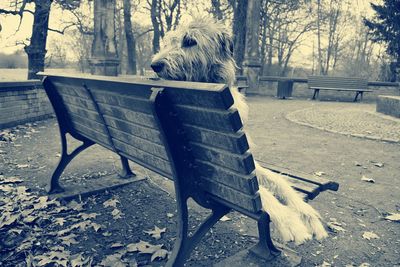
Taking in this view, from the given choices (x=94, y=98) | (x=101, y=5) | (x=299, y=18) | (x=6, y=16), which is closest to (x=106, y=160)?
(x=94, y=98)

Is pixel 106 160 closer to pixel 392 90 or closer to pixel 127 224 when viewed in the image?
pixel 127 224

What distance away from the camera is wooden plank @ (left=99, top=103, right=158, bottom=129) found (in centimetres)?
203

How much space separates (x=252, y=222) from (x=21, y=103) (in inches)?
235

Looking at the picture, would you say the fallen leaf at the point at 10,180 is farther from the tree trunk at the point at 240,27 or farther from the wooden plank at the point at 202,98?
the tree trunk at the point at 240,27

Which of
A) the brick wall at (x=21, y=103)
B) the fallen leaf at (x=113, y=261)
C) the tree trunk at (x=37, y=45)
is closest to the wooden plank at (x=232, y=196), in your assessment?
the fallen leaf at (x=113, y=261)

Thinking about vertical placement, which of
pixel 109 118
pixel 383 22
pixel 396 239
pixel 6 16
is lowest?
pixel 396 239

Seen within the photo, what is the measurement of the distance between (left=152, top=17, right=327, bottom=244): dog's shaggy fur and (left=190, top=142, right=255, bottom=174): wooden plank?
23.8 inches

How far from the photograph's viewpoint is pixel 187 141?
6.24 feet

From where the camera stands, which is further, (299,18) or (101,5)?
(299,18)

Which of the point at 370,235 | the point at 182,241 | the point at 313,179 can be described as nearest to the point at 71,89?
the point at 182,241

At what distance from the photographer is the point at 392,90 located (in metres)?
16.0

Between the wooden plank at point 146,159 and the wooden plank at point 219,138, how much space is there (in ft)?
1.33

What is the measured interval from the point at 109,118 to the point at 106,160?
8.55 ft

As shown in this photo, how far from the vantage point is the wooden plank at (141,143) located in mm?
2158
